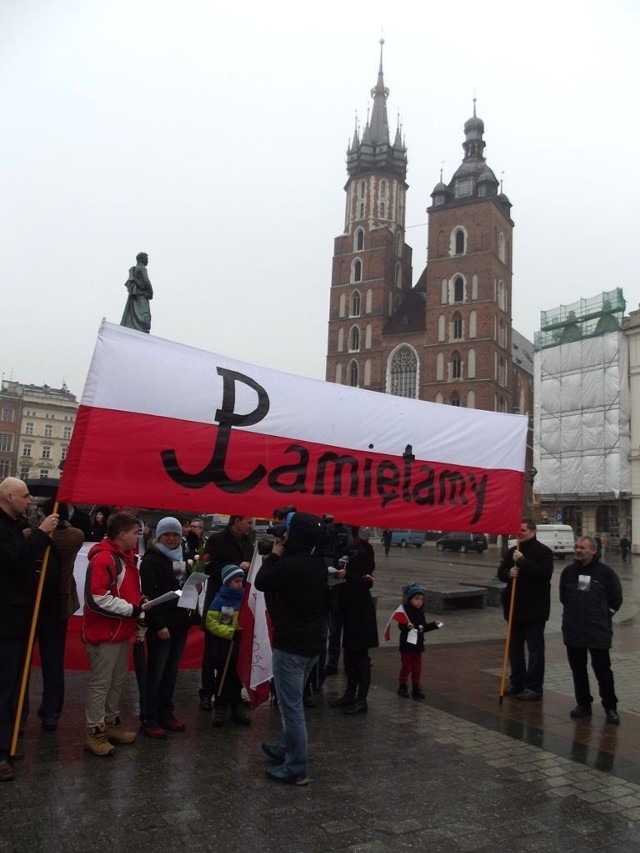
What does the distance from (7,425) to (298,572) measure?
96.8 metres

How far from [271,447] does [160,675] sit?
206 cm

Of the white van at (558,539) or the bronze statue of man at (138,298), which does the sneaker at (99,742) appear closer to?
the bronze statue of man at (138,298)

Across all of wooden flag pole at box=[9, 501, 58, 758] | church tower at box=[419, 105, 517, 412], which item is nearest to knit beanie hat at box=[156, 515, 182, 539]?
wooden flag pole at box=[9, 501, 58, 758]

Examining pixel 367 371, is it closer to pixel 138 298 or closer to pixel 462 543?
pixel 462 543

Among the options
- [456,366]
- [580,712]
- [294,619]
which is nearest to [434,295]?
[456,366]

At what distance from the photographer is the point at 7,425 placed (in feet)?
301

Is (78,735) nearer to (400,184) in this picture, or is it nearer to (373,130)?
(400,184)

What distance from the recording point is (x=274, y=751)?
470cm

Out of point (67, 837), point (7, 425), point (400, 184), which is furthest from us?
point (7, 425)

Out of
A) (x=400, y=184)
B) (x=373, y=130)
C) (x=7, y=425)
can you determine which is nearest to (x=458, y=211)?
(x=400, y=184)

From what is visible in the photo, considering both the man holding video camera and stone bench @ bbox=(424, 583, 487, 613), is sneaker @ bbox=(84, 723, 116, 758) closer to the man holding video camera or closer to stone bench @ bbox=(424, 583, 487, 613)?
the man holding video camera

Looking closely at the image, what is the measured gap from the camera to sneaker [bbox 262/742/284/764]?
4.70m

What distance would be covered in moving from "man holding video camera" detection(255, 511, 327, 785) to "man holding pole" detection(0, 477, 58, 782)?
1.46m

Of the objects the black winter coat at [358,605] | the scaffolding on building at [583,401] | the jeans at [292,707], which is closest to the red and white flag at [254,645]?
the black winter coat at [358,605]
